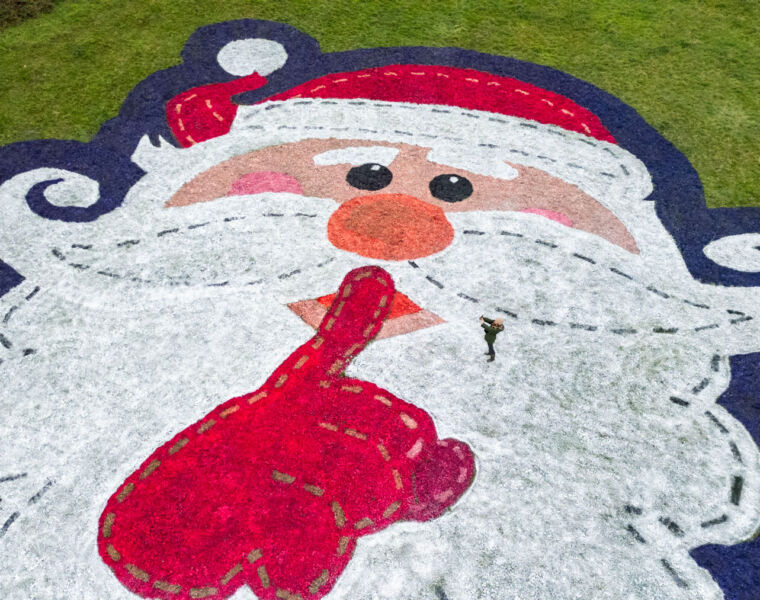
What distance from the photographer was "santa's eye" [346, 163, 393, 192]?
14.5 meters

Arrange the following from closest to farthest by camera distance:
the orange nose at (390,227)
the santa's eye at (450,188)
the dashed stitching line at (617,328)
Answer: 1. the dashed stitching line at (617,328)
2. the orange nose at (390,227)
3. the santa's eye at (450,188)

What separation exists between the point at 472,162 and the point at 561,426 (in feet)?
23.0

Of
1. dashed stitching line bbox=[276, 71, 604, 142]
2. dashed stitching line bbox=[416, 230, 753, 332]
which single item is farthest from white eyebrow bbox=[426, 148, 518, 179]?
dashed stitching line bbox=[416, 230, 753, 332]

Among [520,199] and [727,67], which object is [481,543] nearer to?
[520,199]

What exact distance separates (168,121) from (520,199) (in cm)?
884

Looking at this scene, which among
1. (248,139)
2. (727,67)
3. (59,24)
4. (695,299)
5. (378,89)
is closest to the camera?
(695,299)

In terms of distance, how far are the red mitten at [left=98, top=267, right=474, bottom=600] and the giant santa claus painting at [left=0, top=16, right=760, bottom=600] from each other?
0.04m

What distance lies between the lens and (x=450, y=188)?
14.4m

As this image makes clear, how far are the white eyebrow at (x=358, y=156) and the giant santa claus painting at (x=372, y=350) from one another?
71 millimetres

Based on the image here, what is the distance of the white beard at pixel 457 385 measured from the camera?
8.93 metres

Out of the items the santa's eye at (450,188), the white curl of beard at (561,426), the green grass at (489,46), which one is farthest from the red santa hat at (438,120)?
the white curl of beard at (561,426)

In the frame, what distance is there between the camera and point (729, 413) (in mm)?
10484

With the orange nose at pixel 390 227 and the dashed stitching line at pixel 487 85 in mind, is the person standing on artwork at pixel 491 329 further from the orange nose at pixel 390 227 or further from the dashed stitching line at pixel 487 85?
the dashed stitching line at pixel 487 85

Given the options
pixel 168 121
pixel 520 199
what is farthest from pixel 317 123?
pixel 520 199
